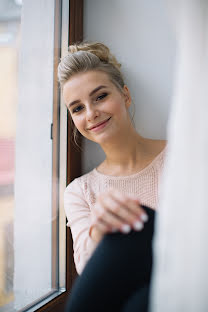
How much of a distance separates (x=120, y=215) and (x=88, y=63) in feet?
1.78

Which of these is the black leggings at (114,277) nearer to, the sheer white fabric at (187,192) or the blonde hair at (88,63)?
the sheer white fabric at (187,192)

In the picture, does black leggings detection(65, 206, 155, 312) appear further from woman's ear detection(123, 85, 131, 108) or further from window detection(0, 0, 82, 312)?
woman's ear detection(123, 85, 131, 108)

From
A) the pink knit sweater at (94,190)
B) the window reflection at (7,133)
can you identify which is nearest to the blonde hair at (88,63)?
the window reflection at (7,133)

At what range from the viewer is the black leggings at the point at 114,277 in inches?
18.1

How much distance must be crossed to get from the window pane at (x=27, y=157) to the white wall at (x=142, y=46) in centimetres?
18

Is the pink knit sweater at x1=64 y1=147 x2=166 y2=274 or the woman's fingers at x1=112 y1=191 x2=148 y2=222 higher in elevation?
the woman's fingers at x1=112 y1=191 x2=148 y2=222

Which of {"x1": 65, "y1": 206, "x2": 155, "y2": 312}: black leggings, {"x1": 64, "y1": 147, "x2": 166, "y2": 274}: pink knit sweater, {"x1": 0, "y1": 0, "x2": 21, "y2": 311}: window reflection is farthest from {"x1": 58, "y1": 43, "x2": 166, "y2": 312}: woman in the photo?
{"x1": 65, "y1": 206, "x2": 155, "y2": 312}: black leggings

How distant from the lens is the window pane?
75 cm

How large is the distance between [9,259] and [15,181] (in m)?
0.21

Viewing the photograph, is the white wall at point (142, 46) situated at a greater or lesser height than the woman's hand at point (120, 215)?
greater

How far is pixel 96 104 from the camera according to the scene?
847 mm

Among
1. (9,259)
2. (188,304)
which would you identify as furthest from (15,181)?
(188,304)

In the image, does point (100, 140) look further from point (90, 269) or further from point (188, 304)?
point (188, 304)

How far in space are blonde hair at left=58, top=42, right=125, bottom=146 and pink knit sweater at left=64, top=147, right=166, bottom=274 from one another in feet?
0.90
